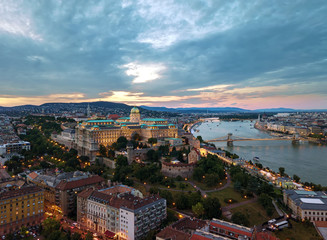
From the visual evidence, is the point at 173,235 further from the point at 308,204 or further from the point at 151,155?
the point at 151,155

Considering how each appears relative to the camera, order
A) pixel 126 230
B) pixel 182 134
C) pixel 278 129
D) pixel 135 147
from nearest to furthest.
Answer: pixel 126 230 → pixel 135 147 → pixel 182 134 → pixel 278 129

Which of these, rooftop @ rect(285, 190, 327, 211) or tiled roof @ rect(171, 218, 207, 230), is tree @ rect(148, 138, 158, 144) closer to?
rooftop @ rect(285, 190, 327, 211)

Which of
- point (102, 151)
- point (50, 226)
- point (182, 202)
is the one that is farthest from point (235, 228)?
point (102, 151)

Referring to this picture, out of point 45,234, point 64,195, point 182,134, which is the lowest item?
point 45,234

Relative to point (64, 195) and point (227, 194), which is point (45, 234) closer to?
point (64, 195)

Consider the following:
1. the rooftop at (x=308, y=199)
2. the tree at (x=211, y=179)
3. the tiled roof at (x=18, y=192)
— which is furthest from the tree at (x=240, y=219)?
the tiled roof at (x=18, y=192)

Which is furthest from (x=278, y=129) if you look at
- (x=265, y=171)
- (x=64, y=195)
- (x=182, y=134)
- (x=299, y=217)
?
(x=64, y=195)
